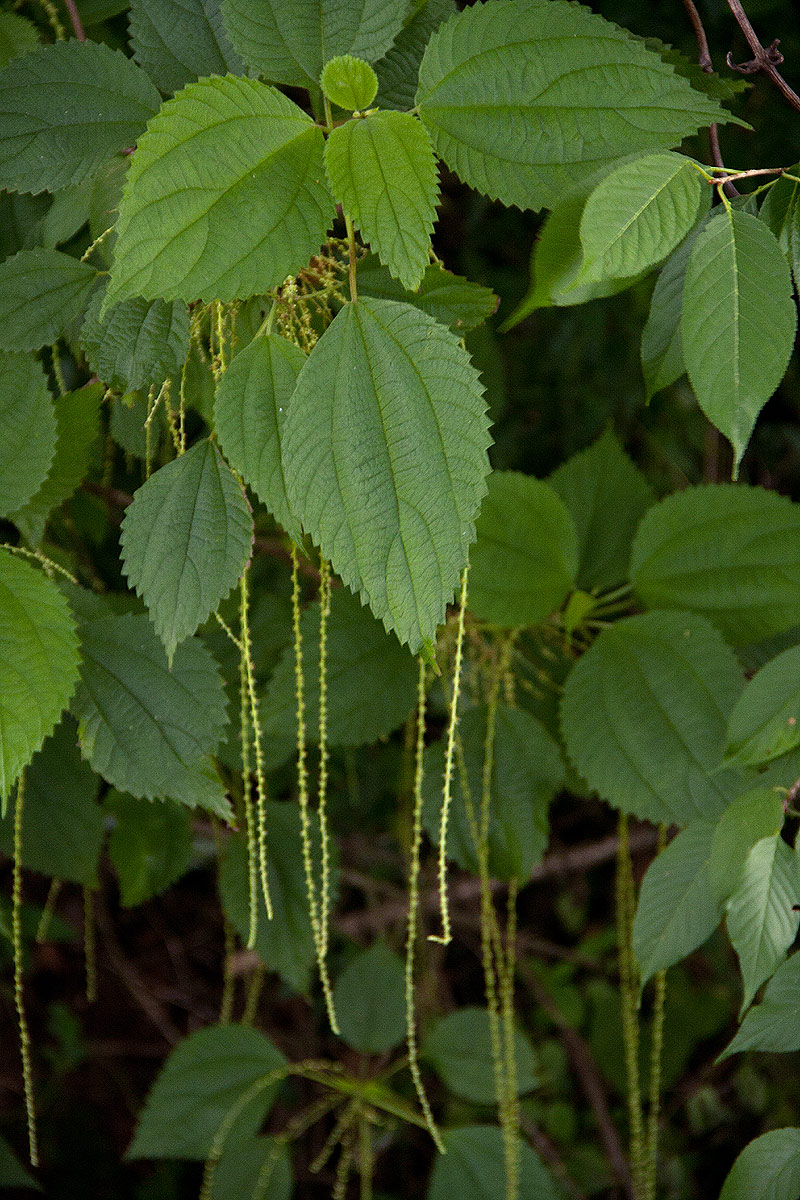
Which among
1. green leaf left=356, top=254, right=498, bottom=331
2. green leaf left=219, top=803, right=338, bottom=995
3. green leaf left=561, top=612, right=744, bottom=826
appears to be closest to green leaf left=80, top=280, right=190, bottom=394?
green leaf left=356, top=254, right=498, bottom=331

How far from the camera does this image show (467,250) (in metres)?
2.04

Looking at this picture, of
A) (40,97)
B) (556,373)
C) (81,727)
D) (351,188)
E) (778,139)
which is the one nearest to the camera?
(351,188)

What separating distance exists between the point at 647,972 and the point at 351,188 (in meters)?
0.70

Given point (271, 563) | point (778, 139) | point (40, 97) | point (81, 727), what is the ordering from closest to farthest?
1. point (40, 97)
2. point (81, 727)
3. point (778, 139)
4. point (271, 563)

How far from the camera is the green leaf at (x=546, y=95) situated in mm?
648

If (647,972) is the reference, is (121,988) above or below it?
below

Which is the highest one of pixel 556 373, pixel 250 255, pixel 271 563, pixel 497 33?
pixel 497 33

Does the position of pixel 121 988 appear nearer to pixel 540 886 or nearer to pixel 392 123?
pixel 540 886

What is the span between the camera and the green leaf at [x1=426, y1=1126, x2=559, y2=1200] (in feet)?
4.58

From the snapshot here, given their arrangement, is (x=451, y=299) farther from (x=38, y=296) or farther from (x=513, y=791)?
(x=513, y=791)

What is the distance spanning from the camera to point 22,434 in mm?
848

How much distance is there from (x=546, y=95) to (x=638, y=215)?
129 mm

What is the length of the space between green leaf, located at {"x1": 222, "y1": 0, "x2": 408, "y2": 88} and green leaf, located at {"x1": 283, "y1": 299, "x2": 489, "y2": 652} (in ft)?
0.67

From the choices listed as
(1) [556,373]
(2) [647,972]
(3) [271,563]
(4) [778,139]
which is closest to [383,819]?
(3) [271,563]
